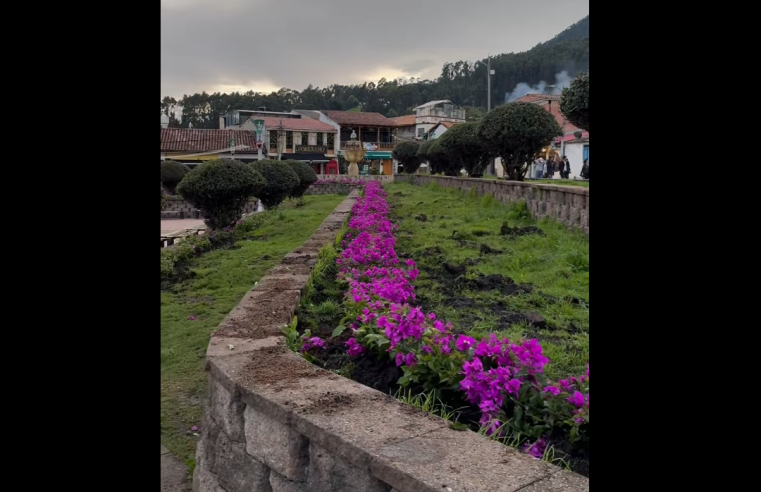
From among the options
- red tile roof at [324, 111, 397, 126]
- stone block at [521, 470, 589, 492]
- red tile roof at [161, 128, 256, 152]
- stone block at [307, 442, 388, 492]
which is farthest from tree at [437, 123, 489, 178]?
red tile roof at [324, 111, 397, 126]

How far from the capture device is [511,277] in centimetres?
539

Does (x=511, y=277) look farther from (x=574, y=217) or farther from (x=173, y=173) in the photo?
(x=173, y=173)

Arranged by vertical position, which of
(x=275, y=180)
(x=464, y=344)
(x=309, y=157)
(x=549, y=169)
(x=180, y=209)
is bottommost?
(x=464, y=344)

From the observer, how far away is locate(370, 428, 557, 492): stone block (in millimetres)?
1449

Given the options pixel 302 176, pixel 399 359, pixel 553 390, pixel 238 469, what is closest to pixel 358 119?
pixel 302 176

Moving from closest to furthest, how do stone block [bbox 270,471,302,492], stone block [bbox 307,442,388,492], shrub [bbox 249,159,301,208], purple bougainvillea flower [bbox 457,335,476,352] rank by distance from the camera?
stone block [bbox 307,442,388,492] < stone block [bbox 270,471,302,492] < purple bougainvillea flower [bbox 457,335,476,352] < shrub [bbox 249,159,301,208]

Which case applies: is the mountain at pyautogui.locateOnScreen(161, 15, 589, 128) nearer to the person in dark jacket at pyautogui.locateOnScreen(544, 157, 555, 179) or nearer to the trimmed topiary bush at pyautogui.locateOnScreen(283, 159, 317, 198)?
the person in dark jacket at pyautogui.locateOnScreen(544, 157, 555, 179)

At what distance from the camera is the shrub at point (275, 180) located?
50.4 feet

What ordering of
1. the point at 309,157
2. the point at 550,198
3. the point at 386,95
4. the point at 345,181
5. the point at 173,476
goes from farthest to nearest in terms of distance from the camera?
the point at 386,95 < the point at 309,157 < the point at 345,181 < the point at 550,198 < the point at 173,476

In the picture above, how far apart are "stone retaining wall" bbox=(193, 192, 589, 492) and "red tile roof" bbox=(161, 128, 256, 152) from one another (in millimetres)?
37637

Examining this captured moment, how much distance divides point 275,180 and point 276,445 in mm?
13779
